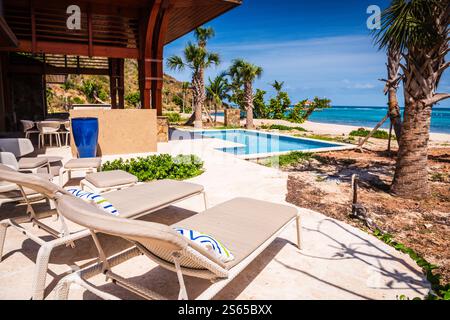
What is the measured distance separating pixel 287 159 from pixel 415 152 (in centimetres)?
370

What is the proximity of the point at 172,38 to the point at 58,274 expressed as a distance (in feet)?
48.6

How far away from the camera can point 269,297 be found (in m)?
2.54

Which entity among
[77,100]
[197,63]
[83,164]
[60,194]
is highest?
[197,63]

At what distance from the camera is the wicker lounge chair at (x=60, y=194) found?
91.7 inches

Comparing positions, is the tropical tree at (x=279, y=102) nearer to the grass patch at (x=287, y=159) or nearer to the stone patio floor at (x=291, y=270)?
the grass patch at (x=287, y=159)

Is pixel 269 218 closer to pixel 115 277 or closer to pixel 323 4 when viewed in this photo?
pixel 115 277

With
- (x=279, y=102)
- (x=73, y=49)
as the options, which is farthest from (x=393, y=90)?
(x=279, y=102)

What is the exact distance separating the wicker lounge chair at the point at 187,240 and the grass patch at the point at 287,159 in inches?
204

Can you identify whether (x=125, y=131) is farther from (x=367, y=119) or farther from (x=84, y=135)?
(x=367, y=119)

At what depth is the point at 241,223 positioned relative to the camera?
2.89 m

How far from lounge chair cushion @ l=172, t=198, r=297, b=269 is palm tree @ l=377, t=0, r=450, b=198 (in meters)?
3.69

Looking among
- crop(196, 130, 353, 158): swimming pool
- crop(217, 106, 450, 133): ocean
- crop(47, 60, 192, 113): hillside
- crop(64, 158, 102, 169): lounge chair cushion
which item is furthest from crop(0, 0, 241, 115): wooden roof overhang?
crop(47, 60, 192, 113): hillside

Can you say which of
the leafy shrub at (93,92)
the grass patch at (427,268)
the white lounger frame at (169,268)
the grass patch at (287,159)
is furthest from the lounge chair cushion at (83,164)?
the leafy shrub at (93,92)
